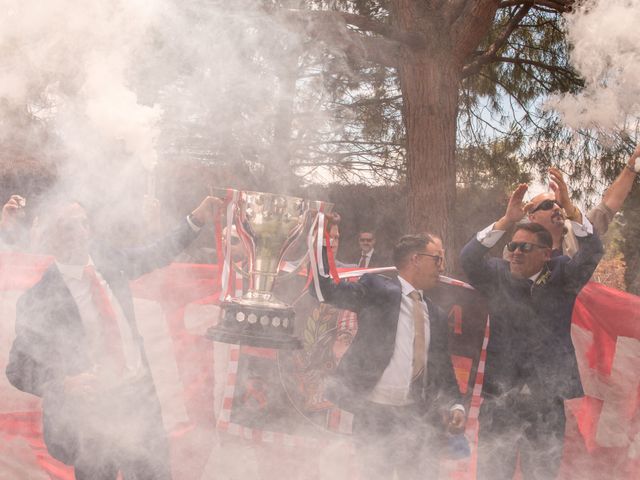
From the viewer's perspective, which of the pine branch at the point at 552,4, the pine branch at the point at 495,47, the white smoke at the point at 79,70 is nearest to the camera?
the white smoke at the point at 79,70

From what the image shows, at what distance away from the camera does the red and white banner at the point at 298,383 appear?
149 inches

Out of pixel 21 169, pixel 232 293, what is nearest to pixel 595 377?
pixel 232 293

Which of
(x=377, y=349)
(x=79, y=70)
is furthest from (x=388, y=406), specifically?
(x=79, y=70)

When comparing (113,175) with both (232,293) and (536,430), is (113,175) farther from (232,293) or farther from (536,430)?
(536,430)

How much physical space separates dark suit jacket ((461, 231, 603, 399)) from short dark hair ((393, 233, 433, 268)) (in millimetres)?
204

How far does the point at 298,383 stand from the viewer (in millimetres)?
3898

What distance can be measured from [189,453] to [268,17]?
9.28ft

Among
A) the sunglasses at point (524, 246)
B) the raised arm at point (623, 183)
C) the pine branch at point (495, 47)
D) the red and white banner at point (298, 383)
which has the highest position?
the pine branch at point (495, 47)

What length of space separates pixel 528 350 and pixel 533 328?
11 centimetres

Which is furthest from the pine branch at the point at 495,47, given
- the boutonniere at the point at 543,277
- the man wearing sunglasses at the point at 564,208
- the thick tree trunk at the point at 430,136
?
the boutonniere at the point at 543,277

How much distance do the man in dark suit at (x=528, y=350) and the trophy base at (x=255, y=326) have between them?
38.3 inches

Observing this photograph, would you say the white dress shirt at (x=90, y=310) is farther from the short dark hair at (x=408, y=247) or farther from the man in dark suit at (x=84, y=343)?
the short dark hair at (x=408, y=247)

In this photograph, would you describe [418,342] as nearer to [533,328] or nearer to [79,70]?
[533,328]

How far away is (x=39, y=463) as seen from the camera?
367cm
